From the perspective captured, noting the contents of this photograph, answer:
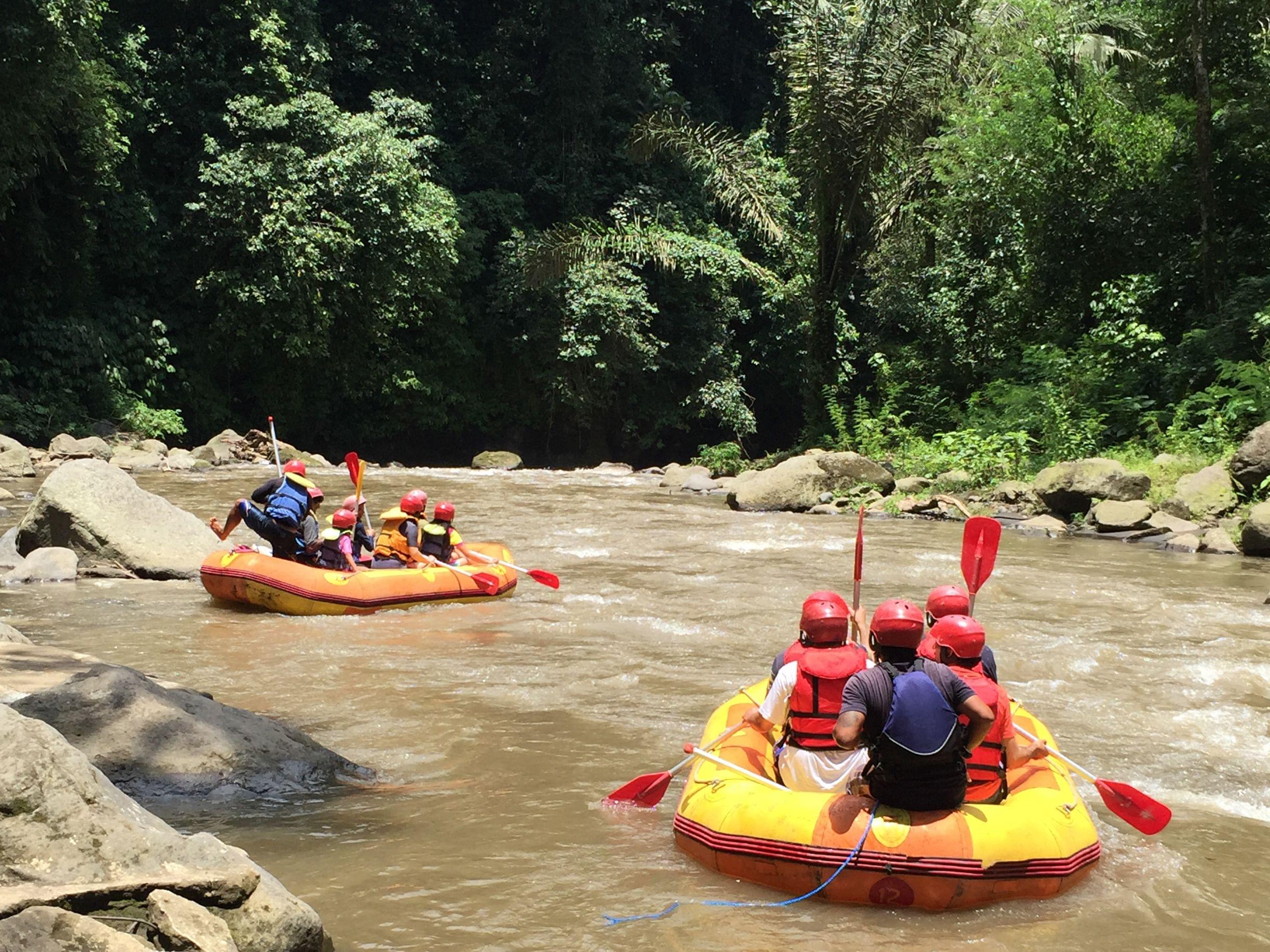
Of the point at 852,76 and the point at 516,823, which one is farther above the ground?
the point at 852,76

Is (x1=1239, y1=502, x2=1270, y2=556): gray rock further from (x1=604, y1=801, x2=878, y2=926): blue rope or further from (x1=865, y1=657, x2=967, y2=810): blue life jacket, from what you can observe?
(x1=604, y1=801, x2=878, y2=926): blue rope

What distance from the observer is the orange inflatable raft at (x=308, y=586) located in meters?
8.65

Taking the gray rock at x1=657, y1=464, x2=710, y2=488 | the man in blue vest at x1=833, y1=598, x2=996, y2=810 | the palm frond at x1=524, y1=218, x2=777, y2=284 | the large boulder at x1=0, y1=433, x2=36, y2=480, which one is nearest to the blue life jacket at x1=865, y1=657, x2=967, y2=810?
the man in blue vest at x1=833, y1=598, x2=996, y2=810

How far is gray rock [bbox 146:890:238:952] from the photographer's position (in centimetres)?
263

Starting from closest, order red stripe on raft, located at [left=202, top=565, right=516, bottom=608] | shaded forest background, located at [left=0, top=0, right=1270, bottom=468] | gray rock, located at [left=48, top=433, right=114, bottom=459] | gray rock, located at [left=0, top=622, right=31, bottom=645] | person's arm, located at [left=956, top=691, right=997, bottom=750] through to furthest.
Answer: person's arm, located at [left=956, top=691, right=997, bottom=750]
gray rock, located at [left=0, top=622, right=31, bottom=645]
red stripe on raft, located at [left=202, top=565, right=516, bottom=608]
shaded forest background, located at [left=0, top=0, right=1270, bottom=468]
gray rock, located at [left=48, top=433, right=114, bottom=459]

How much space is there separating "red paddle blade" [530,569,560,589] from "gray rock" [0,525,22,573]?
4195mm

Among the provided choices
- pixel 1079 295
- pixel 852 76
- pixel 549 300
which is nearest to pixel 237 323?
pixel 549 300

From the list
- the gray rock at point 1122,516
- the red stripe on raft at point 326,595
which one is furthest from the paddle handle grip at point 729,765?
the gray rock at point 1122,516

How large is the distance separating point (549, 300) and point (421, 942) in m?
20.7

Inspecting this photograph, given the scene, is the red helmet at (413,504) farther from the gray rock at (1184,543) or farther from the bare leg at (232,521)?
the gray rock at (1184,543)

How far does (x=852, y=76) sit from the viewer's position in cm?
1989

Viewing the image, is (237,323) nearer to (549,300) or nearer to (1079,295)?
(549,300)

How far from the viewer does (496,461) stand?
22.9 metres

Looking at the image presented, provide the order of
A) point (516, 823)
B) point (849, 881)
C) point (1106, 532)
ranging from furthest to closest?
1. point (1106, 532)
2. point (516, 823)
3. point (849, 881)
